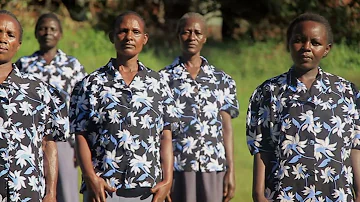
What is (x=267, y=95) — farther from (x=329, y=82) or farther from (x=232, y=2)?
(x=232, y=2)

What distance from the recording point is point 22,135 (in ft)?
16.7

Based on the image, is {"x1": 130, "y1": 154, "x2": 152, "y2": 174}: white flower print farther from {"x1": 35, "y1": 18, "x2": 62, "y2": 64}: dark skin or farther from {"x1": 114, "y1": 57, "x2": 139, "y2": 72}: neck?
{"x1": 35, "y1": 18, "x2": 62, "y2": 64}: dark skin

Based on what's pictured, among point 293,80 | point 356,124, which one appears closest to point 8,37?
point 293,80

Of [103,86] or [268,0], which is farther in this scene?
[268,0]

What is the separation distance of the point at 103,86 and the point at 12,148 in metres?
0.88

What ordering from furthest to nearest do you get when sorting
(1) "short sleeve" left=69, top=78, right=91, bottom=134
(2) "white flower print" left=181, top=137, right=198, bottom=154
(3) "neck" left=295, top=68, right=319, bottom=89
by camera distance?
(2) "white flower print" left=181, top=137, right=198, bottom=154
(1) "short sleeve" left=69, top=78, right=91, bottom=134
(3) "neck" left=295, top=68, right=319, bottom=89

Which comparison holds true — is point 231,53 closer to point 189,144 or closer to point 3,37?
point 189,144

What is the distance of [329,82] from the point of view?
540 centimetres

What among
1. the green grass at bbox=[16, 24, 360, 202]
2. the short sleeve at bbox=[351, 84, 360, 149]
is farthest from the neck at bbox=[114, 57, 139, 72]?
the green grass at bbox=[16, 24, 360, 202]

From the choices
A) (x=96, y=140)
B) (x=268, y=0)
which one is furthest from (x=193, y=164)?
(x=268, y=0)

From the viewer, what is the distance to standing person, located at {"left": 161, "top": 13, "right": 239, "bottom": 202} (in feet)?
24.0

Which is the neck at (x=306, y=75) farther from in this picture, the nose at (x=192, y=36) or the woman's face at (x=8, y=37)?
the nose at (x=192, y=36)

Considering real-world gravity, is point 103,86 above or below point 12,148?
above

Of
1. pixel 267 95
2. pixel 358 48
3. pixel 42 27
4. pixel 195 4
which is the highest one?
pixel 195 4
